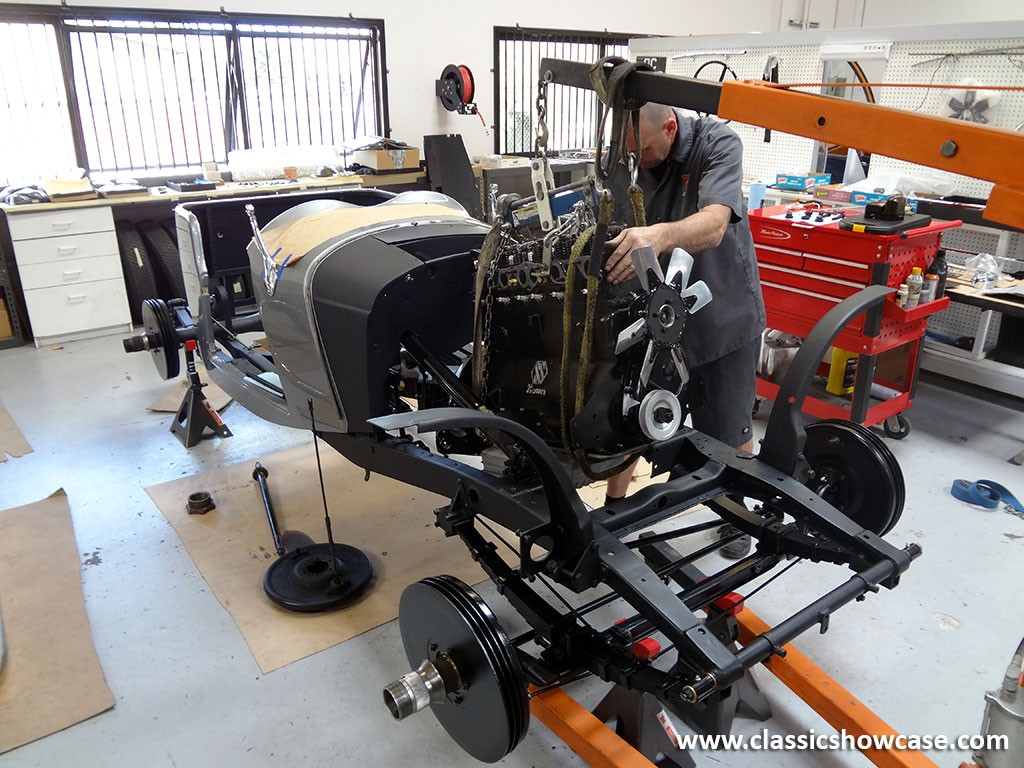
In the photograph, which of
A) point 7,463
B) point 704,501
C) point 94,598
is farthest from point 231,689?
point 7,463

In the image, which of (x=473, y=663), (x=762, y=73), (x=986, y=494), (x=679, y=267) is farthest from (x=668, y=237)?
(x=762, y=73)

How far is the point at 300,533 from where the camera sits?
2.79 m

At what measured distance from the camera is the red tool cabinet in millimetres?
3102

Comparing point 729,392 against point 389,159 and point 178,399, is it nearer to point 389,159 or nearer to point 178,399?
point 178,399

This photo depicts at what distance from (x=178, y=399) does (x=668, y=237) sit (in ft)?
10.5

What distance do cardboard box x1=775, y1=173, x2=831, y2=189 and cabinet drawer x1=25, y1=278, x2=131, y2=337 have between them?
4473 mm

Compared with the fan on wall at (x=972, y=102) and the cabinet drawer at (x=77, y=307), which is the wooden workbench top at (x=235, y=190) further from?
the fan on wall at (x=972, y=102)

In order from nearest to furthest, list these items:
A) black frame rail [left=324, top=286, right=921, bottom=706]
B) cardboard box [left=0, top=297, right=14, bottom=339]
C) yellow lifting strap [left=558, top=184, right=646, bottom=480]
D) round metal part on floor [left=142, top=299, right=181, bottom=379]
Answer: black frame rail [left=324, top=286, right=921, bottom=706]
yellow lifting strap [left=558, top=184, right=646, bottom=480]
round metal part on floor [left=142, top=299, right=181, bottom=379]
cardboard box [left=0, top=297, right=14, bottom=339]

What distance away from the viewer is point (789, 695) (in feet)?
6.63

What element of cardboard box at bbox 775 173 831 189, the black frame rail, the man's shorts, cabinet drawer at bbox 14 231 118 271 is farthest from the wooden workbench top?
the black frame rail

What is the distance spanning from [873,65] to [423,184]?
5.89 meters

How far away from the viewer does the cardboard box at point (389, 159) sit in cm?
→ 617

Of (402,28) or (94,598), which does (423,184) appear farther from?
(94,598)

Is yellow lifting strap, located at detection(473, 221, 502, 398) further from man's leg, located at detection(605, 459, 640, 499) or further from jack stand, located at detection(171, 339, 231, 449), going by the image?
jack stand, located at detection(171, 339, 231, 449)
